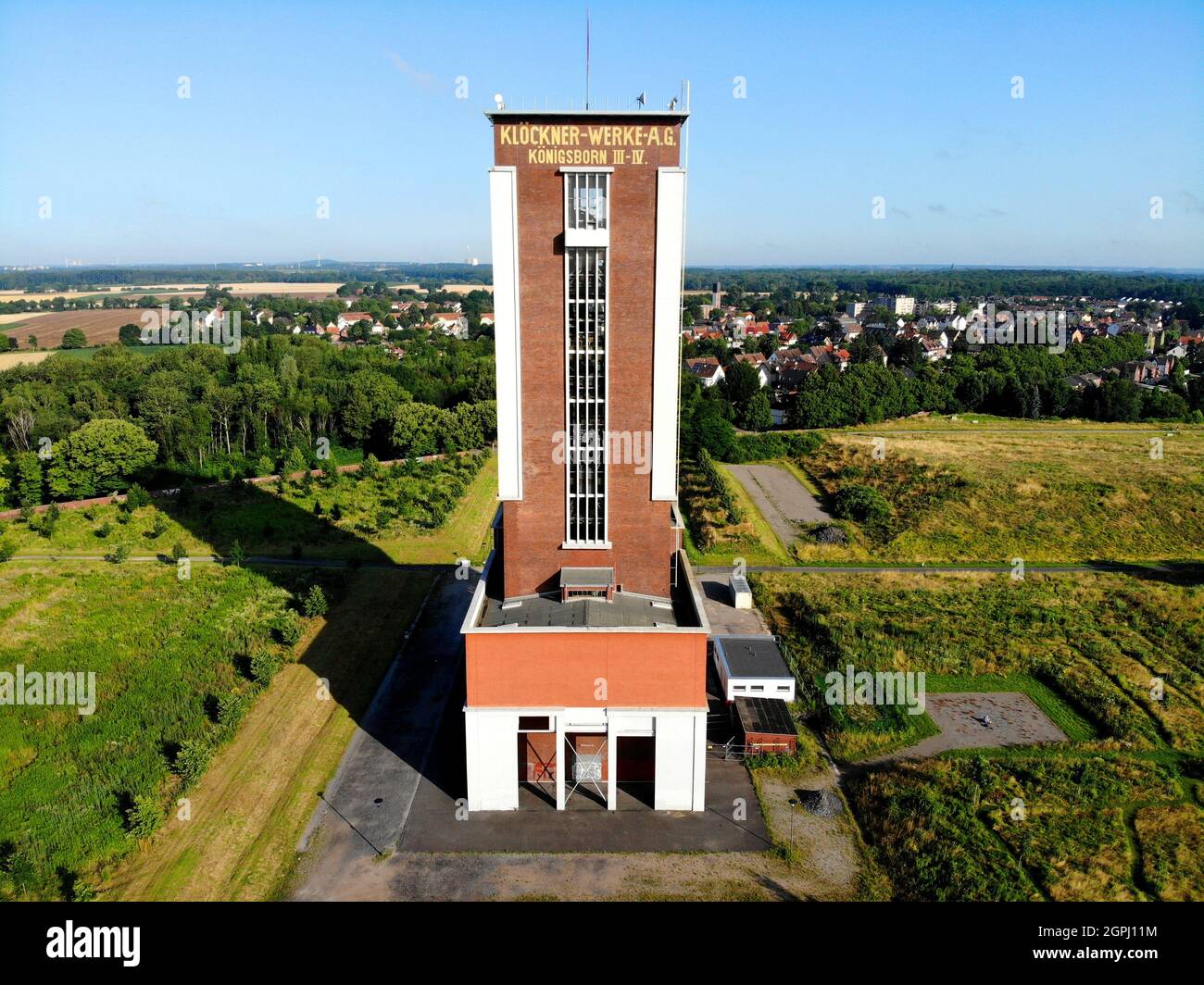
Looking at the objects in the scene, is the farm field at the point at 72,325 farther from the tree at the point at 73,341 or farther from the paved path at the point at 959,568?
the paved path at the point at 959,568

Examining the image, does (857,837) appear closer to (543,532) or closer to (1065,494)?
(543,532)

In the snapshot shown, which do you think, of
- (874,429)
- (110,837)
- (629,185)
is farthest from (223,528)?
(874,429)

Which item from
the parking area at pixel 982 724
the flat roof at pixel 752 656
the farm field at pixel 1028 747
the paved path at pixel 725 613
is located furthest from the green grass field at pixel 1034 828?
the paved path at pixel 725 613

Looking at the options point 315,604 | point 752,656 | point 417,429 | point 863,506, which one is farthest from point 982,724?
point 417,429

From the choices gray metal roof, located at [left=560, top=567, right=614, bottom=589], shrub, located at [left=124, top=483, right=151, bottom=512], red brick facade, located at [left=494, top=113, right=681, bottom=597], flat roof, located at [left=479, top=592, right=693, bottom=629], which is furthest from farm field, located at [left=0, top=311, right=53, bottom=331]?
gray metal roof, located at [left=560, top=567, right=614, bottom=589]

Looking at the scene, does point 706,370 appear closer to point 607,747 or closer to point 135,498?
point 135,498
